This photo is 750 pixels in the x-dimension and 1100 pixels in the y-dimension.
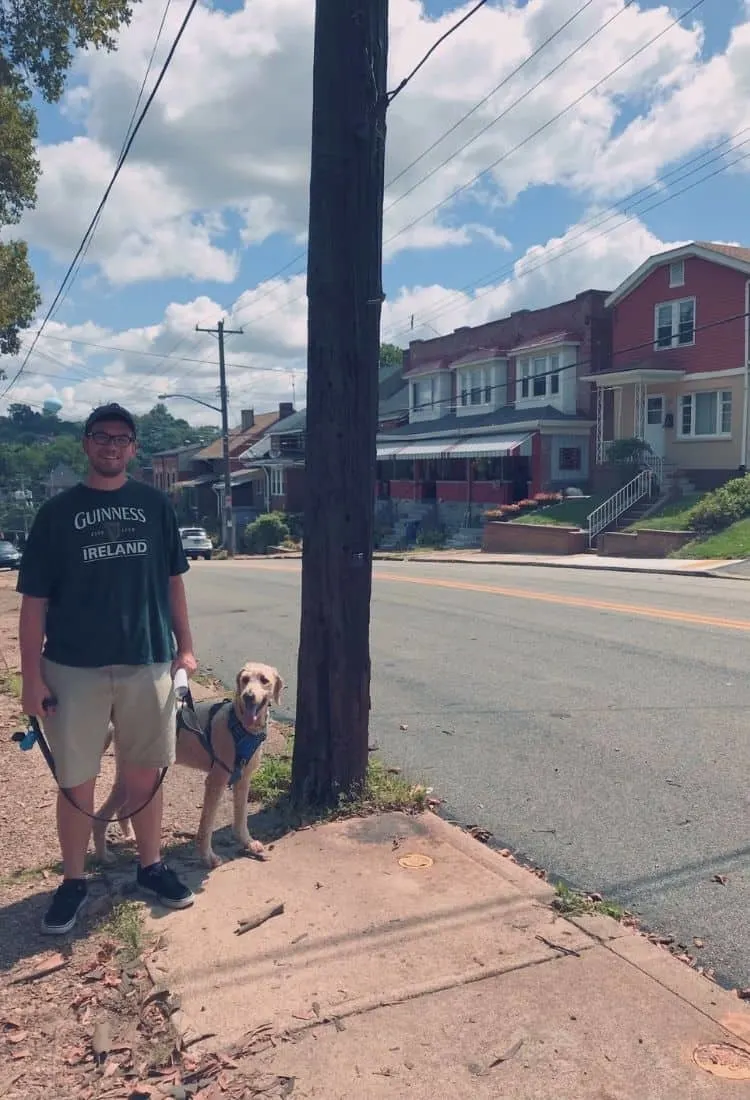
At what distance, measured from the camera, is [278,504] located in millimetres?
54000

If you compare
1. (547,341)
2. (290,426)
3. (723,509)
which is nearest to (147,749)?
(723,509)

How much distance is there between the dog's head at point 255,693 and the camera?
4.11 m

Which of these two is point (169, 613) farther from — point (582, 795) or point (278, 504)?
point (278, 504)

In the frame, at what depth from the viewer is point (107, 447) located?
368 cm

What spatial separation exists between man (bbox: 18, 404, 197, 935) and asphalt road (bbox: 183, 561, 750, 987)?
2.02 m

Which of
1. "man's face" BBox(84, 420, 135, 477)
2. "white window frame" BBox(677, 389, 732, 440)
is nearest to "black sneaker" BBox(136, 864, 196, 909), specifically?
"man's face" BBox(84, 420, 135, 477)

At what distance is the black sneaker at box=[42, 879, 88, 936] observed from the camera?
3617 millimetres

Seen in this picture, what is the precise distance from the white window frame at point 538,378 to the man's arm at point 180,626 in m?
31.7

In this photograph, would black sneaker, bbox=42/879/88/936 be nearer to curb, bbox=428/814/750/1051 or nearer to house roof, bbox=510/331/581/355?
curb, bbox=428/814/750/1051

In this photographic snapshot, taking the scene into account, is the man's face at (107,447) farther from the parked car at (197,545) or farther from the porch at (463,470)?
the parked car at (197,545)

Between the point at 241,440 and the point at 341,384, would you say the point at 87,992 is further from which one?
the point at 241,440

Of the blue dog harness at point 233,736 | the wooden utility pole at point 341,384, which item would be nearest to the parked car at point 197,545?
the wooden utility pole at point 341,384

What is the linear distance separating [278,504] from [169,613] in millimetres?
50380

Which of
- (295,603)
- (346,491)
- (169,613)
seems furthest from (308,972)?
(295,603)
